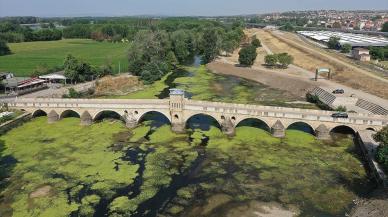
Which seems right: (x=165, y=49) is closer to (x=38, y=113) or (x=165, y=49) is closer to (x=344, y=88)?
(x=344, y=88)

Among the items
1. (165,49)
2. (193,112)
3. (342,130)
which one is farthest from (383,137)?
(165,49)

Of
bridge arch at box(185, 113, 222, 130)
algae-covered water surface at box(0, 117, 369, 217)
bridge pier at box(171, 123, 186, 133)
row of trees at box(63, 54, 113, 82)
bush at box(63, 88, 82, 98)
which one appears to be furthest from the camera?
row of trees at box(63, 54, 113, 82)

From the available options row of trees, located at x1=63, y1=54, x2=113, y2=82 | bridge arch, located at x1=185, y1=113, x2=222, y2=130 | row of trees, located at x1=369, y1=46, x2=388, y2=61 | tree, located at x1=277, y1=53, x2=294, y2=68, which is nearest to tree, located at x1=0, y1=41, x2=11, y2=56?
row of trees, located at x1=63, y1=54, x2=113, y2=82

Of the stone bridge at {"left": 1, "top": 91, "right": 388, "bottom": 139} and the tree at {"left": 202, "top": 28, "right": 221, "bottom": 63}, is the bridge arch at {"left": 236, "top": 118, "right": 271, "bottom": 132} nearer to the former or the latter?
the stone bridge at {"left": 1, "top": 91, "right": 388, "bottom": 139}

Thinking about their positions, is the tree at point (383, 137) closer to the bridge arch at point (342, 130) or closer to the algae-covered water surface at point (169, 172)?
the algae-covered water surface at point (169, 172)

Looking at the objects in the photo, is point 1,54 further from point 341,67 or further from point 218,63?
point 341,67

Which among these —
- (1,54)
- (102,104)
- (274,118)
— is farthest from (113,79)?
(1,54)

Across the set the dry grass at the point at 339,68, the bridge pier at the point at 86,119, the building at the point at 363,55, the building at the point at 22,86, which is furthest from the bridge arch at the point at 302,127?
the building at the point at 363,55
